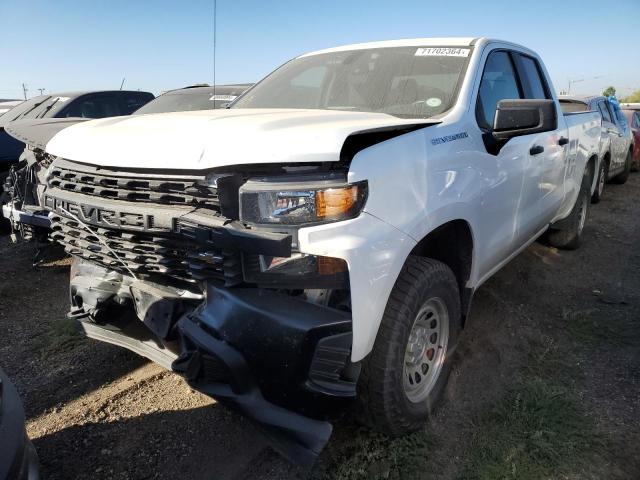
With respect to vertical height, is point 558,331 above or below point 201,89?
below

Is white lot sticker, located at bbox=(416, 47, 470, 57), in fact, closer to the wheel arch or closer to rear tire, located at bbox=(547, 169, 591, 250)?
the wheel arch

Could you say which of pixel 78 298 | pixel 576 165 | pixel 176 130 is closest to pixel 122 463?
pixel 78 298

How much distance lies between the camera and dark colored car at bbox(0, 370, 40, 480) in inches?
60.1

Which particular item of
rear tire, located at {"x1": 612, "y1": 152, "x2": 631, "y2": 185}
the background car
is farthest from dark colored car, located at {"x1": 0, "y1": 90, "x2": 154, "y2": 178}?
rear tire, located at {"x1": 612, "y1": 152, "x2": 631, "y2": 185}

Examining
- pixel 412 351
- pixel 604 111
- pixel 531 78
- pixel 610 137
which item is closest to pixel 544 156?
pixel 531 78

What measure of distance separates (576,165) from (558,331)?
1.93 meters

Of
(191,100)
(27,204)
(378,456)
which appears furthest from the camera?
(191,100)

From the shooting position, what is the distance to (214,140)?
203 cm

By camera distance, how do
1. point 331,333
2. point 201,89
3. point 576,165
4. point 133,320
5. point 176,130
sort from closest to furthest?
point 331,333, point 176,130, point 133,320, point 576,165, point 201,89

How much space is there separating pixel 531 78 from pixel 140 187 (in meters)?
3.32

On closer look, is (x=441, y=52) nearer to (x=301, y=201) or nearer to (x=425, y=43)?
(x=425, y=43)

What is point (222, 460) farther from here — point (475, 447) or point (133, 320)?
point (475, 447)

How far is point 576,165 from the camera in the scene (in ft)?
15.7

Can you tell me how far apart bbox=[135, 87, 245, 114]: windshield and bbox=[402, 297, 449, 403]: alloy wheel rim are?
4.78m
